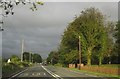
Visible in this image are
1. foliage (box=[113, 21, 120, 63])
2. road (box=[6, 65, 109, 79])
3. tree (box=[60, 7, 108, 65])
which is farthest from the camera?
foliage (box=[113, 21, 120, 63])

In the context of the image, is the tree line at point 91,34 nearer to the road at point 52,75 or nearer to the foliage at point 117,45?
the foliage at point 117,45

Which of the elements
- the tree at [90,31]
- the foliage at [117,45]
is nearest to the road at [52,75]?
the tree at [90,31]

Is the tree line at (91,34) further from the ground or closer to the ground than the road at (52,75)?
further from the ground

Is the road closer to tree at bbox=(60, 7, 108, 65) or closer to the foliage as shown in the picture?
tree at bbox=(60, 7, 108, 65)

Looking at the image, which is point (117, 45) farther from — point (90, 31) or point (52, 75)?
point (52, 75)

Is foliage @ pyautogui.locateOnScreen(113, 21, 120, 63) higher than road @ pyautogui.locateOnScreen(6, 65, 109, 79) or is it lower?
higher

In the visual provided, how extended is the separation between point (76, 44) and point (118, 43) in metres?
13.7

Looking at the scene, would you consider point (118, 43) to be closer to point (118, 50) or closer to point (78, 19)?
point (118, 50)

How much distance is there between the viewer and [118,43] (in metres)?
87.6

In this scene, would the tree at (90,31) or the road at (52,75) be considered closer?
the road at (52,75)

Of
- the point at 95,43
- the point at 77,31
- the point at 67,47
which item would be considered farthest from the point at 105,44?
the point at 67,47

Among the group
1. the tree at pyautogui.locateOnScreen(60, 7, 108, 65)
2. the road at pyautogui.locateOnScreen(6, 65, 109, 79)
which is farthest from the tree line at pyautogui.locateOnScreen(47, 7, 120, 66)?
the road at pyautogui.locateOnScreen(6, 65, 109, 79)

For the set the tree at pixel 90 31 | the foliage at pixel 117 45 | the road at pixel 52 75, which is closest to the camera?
the road at pixel 52 75

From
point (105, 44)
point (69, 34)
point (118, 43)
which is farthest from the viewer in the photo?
point (118, 43)
